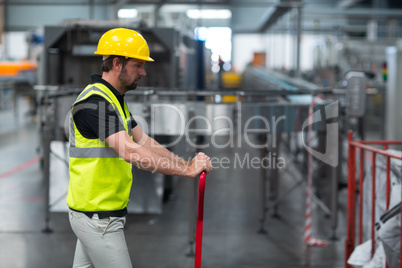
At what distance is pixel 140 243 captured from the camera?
5.45m

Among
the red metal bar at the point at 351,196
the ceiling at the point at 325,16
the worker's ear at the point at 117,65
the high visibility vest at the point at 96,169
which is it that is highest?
the ceiling at the point at 325,16

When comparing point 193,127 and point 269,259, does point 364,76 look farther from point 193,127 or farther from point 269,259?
point 269,259

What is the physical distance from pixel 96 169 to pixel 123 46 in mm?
645

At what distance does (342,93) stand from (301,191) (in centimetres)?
252

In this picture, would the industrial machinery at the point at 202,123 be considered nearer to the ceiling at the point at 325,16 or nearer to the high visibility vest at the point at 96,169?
the high visibility vest at the point at 96,169

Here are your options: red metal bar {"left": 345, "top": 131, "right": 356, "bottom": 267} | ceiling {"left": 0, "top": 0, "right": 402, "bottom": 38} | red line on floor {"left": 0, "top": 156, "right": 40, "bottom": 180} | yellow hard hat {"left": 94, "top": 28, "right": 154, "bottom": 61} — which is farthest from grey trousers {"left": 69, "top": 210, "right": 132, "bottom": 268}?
ceiling {"left": 0, "top": 0, "right": 402, "bottom": 38}

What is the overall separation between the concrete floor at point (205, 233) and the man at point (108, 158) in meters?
2.24

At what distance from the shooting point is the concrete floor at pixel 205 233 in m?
4.94

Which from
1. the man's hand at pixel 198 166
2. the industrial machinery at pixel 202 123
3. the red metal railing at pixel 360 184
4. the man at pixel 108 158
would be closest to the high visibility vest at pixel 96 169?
the man at pixel 108 158

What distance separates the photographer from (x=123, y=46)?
8.73ft

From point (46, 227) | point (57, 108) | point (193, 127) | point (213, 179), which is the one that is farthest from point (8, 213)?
point (213, 179)

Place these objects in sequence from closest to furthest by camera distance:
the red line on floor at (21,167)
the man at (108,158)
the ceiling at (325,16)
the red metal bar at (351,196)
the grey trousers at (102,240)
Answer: the man at (108,158) → the grey trousers at (102,240) → the red metal bar at (351,196) → the red line on floor at (21,167) → the ceiling at (325,16)

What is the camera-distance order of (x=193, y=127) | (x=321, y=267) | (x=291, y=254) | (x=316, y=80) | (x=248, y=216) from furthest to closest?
(x=316, y=80) → (x=248, y=216) → (x=193, y=127) → (x=291, y=254) → (x=321, y=267)

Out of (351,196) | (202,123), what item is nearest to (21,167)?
(202,123)
